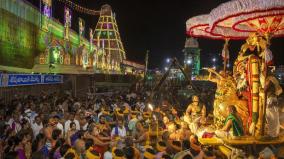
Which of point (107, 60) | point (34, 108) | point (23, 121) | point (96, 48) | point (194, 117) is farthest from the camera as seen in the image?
point (107, 60)

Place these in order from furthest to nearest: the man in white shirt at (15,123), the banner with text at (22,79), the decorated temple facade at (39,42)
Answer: the decorated temple facade at (39,42)
the banner with text at (22,79)
the man in white shirt at (15,123)

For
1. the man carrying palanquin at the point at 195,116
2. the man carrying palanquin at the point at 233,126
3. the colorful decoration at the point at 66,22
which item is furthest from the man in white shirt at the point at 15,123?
the colorful decoration at the point at 66,22

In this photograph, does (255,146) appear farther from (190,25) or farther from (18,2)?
(18,2)

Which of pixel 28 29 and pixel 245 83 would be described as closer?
pixel 245 83

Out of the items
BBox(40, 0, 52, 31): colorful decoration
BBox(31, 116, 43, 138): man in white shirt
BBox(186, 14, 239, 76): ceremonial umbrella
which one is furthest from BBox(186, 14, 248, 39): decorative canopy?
BBox(40, 0, 52, 31): colorful decoration

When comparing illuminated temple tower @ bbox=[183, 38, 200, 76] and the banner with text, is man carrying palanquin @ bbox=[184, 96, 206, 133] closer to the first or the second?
the banner with text

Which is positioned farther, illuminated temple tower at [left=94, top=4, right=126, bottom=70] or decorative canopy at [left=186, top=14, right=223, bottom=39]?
illuminated temple tower at [left=94, top=4, right=126, bottom=70]

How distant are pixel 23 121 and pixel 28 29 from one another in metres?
14.5

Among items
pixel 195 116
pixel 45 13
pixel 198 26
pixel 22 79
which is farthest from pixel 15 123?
pixel 45 13

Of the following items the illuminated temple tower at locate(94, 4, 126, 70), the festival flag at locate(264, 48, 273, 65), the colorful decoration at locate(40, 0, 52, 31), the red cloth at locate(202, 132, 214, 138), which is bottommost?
the red cloth at locate(202, 132, 214, 138)

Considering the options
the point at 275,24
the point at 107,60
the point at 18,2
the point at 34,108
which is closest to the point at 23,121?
the point at 34,108

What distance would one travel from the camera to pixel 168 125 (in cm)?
1066

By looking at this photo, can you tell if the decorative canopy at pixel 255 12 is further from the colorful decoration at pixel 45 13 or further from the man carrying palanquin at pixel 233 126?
the colorful decoration at pixel 45 13

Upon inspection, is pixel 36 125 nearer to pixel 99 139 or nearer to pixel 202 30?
pixel 99 139
